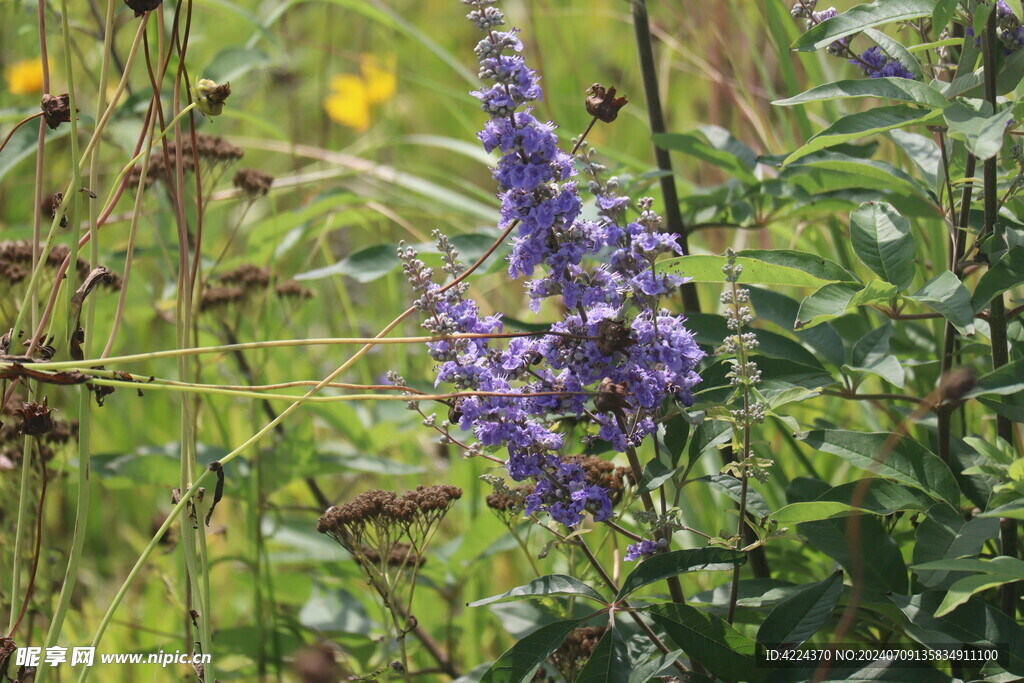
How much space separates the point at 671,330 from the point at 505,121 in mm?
411

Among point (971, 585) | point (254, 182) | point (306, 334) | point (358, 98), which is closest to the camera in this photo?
point (971, 585)

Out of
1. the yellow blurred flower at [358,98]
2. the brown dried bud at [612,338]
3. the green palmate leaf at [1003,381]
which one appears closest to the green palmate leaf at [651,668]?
the brown dried bud at [612,338]

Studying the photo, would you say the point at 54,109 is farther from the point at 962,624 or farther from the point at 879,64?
the point at 962,624

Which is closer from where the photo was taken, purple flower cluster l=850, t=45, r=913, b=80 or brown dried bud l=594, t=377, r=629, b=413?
brown dried bud l=594, t=377, r=629, b=413

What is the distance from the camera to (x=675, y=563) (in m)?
1.41

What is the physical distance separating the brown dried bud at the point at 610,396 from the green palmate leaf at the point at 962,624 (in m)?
0.63

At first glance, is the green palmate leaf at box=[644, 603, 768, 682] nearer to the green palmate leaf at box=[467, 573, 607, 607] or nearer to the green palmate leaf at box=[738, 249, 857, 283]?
the green palmate leaf at box=[467, 573, 607, 607]

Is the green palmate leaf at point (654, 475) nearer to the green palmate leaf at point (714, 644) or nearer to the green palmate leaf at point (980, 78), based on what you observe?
the green palmate leaf at point (714, 644)

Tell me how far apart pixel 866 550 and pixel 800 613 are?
8.1 inches

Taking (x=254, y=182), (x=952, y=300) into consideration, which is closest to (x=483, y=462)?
(x=254, y=182)

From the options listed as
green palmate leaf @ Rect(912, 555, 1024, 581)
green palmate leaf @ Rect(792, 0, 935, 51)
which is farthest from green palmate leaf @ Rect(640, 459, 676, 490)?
green palmate leaf @ Rect(792, 0, 935, 51)

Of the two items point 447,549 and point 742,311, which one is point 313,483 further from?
point 742,311

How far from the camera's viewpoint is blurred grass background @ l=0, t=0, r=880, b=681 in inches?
94.9

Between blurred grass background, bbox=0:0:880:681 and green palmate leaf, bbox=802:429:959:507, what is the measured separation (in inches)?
7.9
